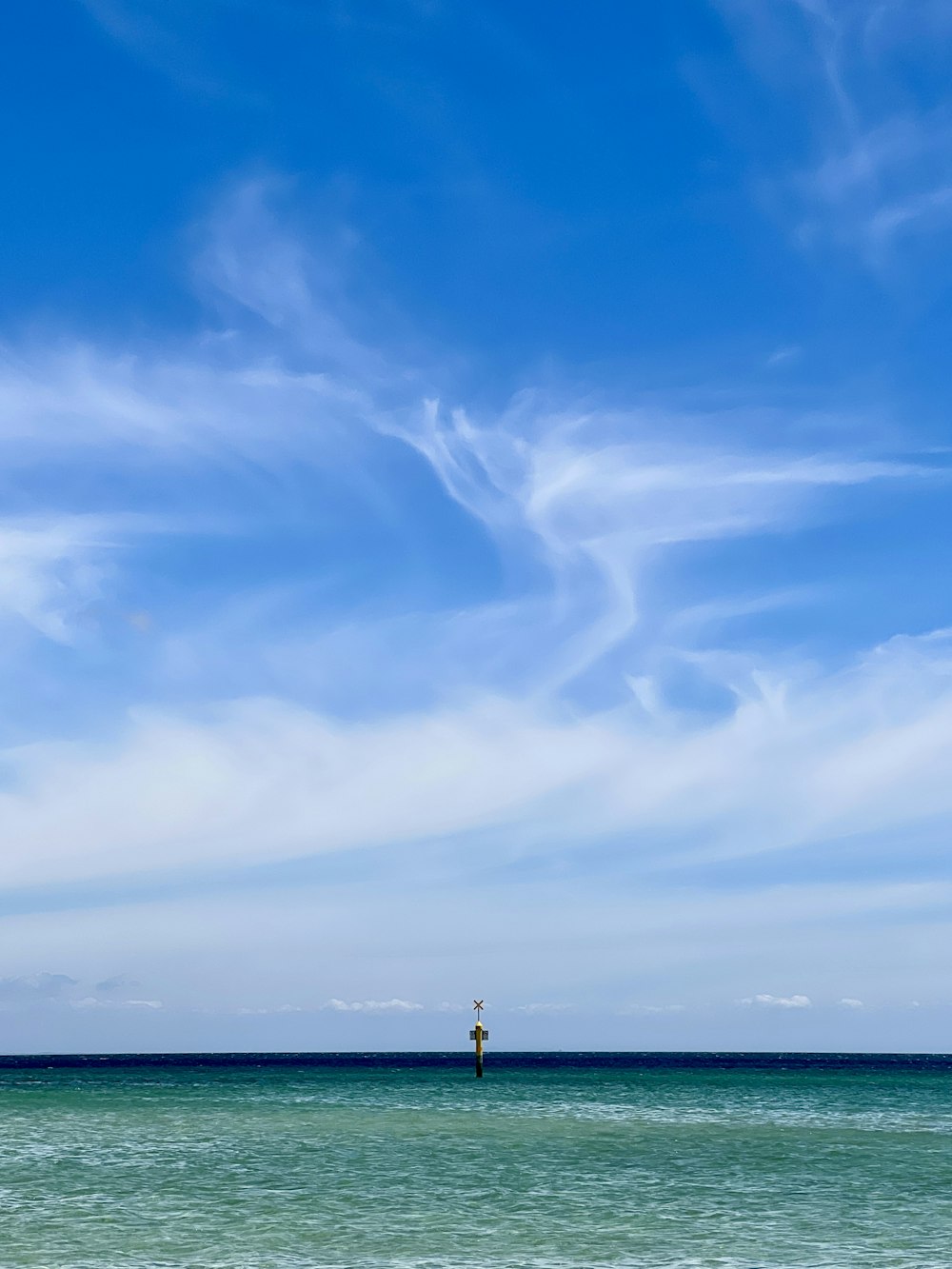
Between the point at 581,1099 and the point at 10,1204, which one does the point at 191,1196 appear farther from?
the point at 581,1099

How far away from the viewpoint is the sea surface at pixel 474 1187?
2842cm

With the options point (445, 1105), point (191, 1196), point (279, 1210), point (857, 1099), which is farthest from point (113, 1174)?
point (857, 1099)

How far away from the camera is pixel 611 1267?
26.7m

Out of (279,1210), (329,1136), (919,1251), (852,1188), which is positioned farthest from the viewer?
(329,1136)

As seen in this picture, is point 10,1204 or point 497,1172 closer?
point 10,1204

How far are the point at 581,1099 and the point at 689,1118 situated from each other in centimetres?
2239

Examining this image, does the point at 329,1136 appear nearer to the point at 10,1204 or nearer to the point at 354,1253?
the point at 10,1204

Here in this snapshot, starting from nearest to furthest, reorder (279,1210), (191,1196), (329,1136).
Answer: (279,1210) < (191,1196) < (329,1136)

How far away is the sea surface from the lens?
2842 cm

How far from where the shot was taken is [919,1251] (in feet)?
94.2

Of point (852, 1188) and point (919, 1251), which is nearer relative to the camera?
point (919, 1251)

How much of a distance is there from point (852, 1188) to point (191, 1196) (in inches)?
837

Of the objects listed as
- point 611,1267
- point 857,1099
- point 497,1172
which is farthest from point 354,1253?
point 857,1099

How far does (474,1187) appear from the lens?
39.3 metres
